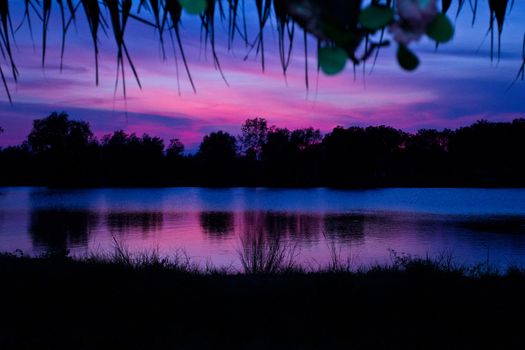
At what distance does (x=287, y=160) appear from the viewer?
11194 cm

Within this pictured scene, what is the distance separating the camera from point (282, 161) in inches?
4424

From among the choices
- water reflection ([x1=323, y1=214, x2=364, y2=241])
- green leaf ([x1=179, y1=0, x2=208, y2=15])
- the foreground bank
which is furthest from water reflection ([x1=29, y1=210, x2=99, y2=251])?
green leaf ([x1=179, y1=0, x2=208, y2=15])

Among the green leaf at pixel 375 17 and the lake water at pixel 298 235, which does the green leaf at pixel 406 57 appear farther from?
the lake water at pixel 298 235

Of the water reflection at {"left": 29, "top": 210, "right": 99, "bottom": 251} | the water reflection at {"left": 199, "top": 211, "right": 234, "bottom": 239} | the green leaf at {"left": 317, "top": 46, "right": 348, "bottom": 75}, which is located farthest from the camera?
the water reflection at {"left": 199, "top": 211, "right": 234, "bottom": 239}

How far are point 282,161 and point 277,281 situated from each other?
106 m

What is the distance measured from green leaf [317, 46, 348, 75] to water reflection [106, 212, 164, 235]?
29318 mm

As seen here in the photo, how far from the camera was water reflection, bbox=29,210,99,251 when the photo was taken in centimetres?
2394

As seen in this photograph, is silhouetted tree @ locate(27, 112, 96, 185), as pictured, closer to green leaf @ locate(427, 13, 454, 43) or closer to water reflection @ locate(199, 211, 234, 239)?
water reflection @ locate(199, 211, 234, 239)

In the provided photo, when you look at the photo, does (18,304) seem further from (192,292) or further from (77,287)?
(192,292)

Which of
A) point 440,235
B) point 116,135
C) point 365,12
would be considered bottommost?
point 440,235

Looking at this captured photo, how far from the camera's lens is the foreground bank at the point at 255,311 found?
4871mm

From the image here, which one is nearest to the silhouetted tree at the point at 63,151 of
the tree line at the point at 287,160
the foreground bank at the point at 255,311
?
the tree line at the point at 287,160

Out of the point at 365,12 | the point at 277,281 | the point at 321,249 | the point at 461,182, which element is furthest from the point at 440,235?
the point at 461,182

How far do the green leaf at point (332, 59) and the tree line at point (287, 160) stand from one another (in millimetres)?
99716
